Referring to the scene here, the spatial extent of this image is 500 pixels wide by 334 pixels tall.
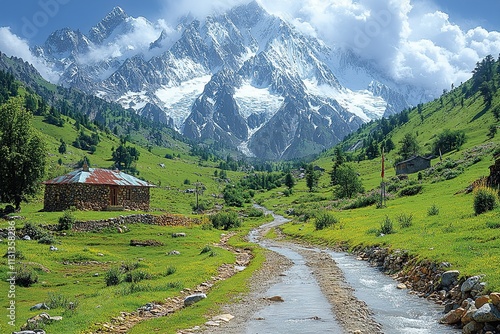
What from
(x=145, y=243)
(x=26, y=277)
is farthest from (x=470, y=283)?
(x=145, y=243)

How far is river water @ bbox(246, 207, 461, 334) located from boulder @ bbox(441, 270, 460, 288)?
138 centimetres

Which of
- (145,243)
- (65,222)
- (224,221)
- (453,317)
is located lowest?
(453,317)

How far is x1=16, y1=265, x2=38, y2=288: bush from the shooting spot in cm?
2747

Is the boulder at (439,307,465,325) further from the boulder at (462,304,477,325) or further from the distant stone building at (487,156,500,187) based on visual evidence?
the distant stone building at (487,156,500,187)

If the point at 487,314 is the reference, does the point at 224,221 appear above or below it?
above

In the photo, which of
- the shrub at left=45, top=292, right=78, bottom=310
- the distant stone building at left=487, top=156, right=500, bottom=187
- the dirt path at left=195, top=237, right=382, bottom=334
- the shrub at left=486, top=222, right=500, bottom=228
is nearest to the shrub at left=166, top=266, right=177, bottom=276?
the dirt path at left=195, top=237, right=382, bottom=334

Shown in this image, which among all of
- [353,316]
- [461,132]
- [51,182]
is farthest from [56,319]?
[461,132]

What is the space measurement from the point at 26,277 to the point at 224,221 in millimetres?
61004

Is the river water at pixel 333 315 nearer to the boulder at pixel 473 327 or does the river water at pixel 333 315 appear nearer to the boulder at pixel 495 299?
the boulder at pixel 473 327

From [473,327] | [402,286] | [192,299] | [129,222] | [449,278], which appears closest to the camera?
[473,327]

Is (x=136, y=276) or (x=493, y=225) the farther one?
(x=136, y=276)

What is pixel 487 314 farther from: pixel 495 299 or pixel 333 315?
pixel 333 315

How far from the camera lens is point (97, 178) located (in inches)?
2689

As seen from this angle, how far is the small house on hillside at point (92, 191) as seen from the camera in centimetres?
6438
